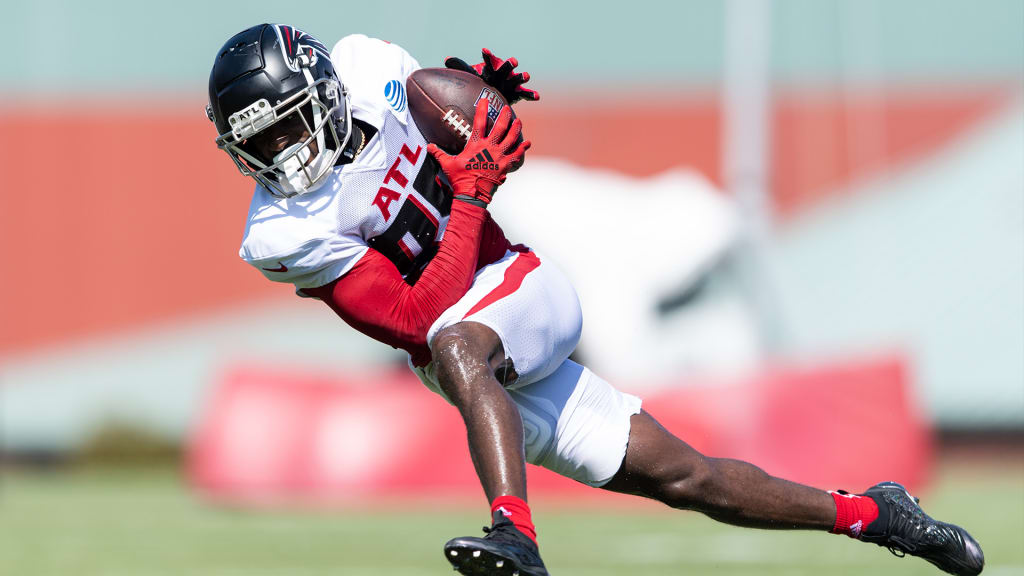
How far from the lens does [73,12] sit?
51.7 feet

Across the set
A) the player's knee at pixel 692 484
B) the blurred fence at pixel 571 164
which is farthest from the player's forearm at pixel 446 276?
the blurred fence at pixel 571 164

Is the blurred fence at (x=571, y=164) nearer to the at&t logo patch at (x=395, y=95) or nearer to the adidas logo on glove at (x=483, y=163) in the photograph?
the at&t logo patch at (x=395, y=95)

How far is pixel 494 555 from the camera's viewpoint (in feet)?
10.4

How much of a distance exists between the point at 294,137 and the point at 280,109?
9 cm

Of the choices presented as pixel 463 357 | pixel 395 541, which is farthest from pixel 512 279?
pixel 395 541

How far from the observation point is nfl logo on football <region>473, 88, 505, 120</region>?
13.2 feet

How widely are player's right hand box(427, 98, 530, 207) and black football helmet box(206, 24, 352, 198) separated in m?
0.30

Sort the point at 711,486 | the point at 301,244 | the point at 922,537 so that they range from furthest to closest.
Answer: the point at 922,537
the point at 711,486
the point at 301,244

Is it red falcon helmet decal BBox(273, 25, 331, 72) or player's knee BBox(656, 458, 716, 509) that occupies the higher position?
red falcon helmet decal BBox(273, 25, 331, 72)

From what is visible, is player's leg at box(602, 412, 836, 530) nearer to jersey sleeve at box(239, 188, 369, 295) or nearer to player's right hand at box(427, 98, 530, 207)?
player's right hand at box(427, 98, 530, 207)

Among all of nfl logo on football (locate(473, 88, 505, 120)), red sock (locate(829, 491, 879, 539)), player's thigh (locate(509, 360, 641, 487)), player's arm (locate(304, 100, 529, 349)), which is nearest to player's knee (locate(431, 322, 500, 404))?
player's arm (locate(304, 100, 529, 349))

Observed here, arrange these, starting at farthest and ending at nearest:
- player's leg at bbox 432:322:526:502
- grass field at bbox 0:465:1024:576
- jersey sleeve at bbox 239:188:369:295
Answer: grass field at bbox 0:465:1024:576 → jersey sleeve at bbox 239:188:369:295 → player's leg at bbox 432:322:526:502

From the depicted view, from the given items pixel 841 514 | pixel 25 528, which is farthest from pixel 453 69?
pixel 25 528

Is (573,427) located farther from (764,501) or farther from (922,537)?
(922,537)
